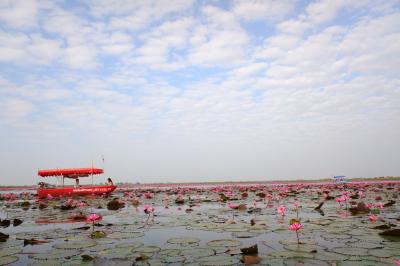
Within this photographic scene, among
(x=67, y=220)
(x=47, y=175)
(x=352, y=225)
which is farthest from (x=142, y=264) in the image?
(x=47, y=175)

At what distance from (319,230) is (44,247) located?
5.80 metres

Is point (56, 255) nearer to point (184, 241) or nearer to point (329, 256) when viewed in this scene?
point (184, 241)

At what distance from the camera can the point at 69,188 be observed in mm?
23906

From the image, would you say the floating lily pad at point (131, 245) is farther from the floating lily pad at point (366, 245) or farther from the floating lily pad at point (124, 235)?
the floating lily pad at point (366, 245)

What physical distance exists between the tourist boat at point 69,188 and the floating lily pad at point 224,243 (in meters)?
19.4

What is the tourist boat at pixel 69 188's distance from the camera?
76.7 ft

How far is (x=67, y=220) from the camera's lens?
1048 centimetres

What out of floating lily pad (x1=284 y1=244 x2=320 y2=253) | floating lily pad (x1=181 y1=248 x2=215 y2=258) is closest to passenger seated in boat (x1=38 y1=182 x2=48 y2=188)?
floating lily pad (x1=181 y1=248 x2=215 y2=258)

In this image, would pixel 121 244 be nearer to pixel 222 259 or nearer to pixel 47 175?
pixel 222 259

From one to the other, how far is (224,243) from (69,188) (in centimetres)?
2059

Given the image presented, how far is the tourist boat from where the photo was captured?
921 inches

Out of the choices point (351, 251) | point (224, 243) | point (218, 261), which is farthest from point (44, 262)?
point (351, 251)

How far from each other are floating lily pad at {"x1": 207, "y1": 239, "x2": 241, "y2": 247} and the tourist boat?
19366mm

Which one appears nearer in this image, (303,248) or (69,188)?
(303,248)
